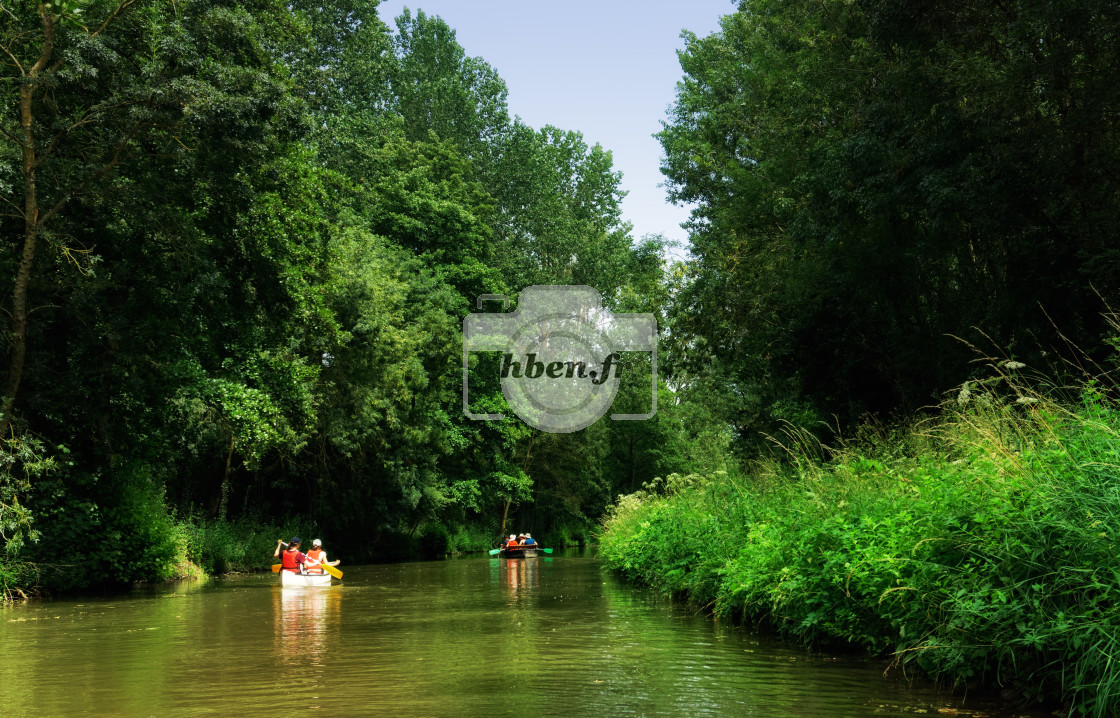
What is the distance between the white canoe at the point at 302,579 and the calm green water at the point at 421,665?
4502 millimetres

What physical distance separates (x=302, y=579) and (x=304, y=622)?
823cm

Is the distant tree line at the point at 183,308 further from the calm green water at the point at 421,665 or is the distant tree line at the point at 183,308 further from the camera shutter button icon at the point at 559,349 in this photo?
the camera shutter button icon at the point at 559,349

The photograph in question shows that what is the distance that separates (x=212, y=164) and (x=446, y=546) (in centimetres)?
2879

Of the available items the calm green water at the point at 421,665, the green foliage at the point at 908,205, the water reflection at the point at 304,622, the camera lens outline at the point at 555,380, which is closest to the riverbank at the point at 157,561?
the calm green water at the point at 421,665

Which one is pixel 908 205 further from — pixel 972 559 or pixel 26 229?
pixel 26 229

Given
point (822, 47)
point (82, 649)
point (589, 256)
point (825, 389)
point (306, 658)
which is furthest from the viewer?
point (589, 256)

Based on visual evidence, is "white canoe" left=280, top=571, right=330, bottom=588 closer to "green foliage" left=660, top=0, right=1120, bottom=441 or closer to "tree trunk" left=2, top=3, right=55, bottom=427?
"tree trunk" left=2, top=3, right=55, bottom=427

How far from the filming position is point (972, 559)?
7184 mm

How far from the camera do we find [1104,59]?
16406 mm

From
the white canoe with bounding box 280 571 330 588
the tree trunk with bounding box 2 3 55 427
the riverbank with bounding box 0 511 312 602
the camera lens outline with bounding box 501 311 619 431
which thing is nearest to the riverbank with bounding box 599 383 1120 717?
the white canoe with bounding box 280 571 330 588

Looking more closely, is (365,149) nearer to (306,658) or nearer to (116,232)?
(116,232)

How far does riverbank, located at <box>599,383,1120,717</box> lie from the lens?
6148 mm

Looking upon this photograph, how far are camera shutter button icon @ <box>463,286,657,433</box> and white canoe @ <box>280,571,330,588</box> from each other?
77.3 feet

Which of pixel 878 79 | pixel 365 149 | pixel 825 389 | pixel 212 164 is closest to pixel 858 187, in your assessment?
pixel 878 79
